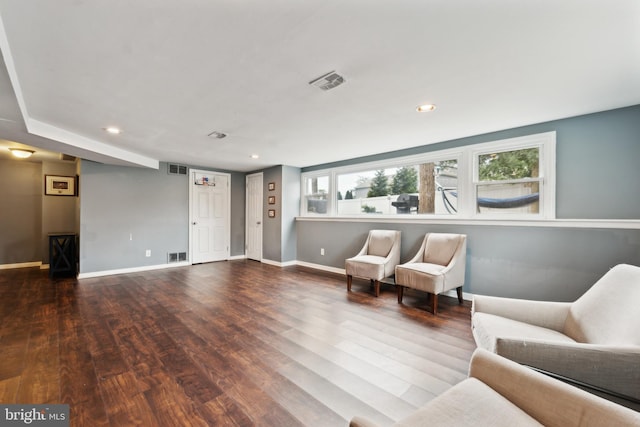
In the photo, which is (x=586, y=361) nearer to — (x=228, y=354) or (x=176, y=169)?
(x=228, y=354)

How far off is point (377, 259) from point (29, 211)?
24.0ft

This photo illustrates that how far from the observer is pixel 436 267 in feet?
10.5

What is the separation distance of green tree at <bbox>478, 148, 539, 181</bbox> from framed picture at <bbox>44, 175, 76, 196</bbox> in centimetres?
779

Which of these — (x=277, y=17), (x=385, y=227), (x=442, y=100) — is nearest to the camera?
(x=277, y=17)

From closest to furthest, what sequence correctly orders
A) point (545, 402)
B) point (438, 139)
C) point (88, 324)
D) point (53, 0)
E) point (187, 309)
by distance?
point (545, 402) → point (53, 0) → point (88, 324) → point (187, 309) → point (438, 139)

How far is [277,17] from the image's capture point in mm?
1416

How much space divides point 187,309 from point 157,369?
4.06ft

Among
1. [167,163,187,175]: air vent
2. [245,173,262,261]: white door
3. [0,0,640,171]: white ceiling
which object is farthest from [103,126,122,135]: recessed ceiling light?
[245,173,262,261]: white door

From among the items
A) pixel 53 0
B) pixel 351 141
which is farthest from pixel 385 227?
pixel 53 0

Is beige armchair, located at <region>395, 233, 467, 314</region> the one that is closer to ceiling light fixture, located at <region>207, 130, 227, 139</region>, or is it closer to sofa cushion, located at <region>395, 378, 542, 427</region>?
sofa cushion, located at <region>395, 378, 542, 427</region>

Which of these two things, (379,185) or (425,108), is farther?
(379,185)

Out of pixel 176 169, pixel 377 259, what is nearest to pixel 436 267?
pixel 377 259

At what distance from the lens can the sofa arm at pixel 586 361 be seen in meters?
1.10

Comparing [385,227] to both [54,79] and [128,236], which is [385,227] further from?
[128,236]
